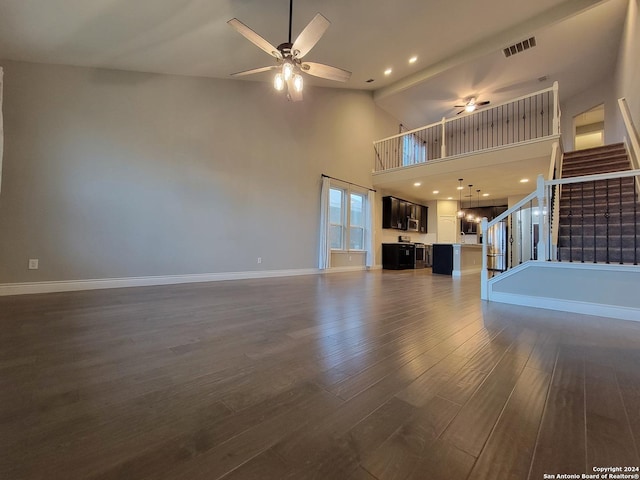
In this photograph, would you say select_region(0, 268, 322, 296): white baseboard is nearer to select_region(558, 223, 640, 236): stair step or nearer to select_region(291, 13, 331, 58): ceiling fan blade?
select_region(291, 13, 331, 58): ceiling fan blade

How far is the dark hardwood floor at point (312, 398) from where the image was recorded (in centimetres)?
78

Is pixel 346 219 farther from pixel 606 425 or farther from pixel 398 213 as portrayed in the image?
pixel 606 425

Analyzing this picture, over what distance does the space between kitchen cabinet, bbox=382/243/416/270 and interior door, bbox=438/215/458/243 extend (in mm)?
2029

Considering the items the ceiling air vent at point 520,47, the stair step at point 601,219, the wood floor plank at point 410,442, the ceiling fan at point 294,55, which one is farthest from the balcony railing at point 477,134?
the wood floor plank at point 410,442

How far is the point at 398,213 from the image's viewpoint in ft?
26.9

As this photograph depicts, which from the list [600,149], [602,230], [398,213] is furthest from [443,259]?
[600,149]

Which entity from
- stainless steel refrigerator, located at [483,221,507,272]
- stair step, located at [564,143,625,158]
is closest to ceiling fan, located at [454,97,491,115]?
stair step, located at [564,143,625,158]

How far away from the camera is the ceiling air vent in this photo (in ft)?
17.0

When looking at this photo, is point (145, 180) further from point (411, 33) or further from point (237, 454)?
point (411, 33)

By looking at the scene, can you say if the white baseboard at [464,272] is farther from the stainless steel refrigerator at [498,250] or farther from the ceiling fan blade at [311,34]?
the ceiling fan blade at [311,34]

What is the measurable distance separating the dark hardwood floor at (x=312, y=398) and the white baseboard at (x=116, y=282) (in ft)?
4.67

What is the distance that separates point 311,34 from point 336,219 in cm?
434

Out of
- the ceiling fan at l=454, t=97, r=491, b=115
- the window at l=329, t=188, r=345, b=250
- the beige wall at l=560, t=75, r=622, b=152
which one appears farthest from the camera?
the ceiling fan at l=454, t=97, r=491, b=115

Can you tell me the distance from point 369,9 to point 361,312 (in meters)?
4.47
